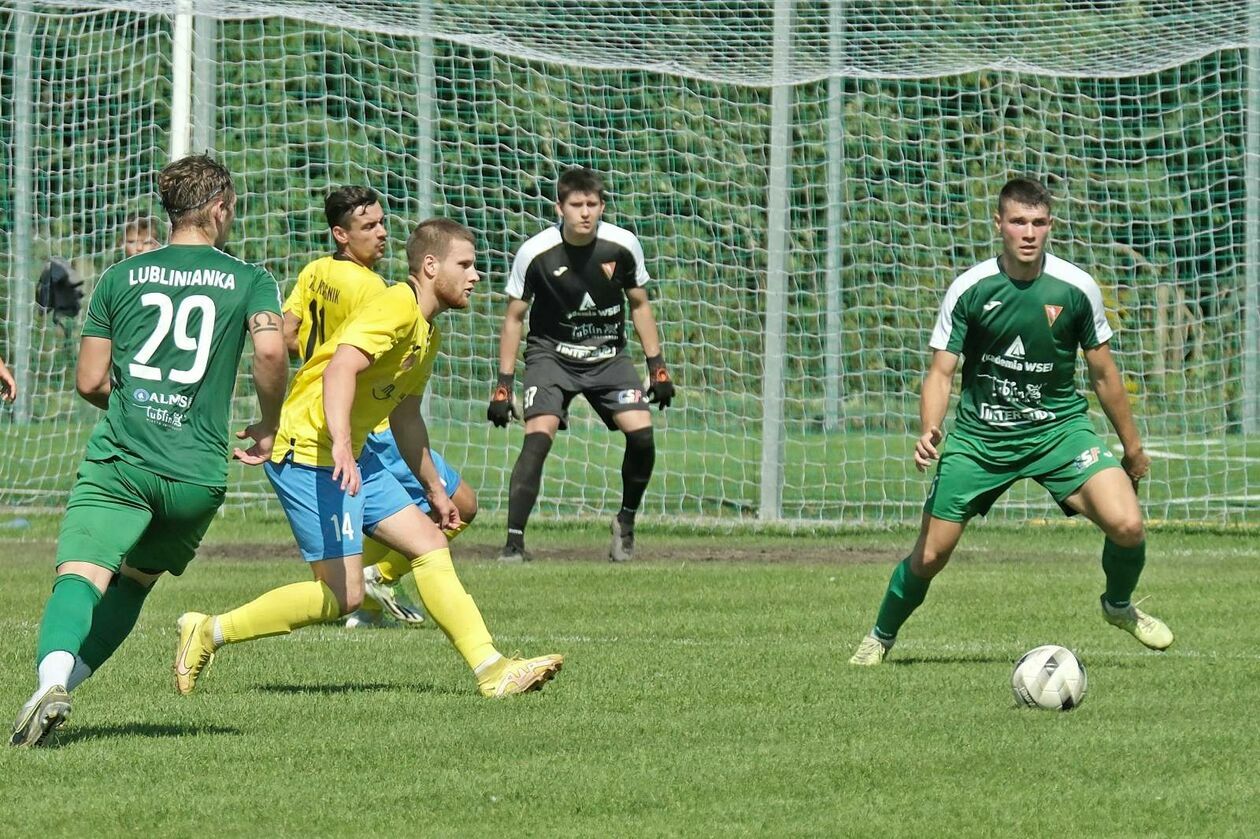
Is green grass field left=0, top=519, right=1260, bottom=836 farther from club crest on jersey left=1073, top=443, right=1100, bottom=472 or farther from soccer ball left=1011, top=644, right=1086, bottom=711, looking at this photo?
club crest on jersey left=1073, top=443, right=1100, bottom=472

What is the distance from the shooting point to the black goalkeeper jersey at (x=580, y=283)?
40.6 feet

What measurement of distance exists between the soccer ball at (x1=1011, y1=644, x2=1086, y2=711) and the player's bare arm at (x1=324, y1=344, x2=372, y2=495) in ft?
8.08

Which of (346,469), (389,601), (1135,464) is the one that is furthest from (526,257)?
(346,469)

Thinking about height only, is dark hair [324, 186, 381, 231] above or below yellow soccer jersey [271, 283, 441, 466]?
above

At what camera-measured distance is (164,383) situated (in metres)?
6.30

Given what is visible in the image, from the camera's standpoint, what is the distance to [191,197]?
6.40 metres

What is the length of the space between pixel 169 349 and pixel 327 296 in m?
2.60

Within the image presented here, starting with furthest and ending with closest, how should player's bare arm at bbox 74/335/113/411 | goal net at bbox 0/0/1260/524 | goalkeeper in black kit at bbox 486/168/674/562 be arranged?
1. goal net at bbox 0/0/1260/524
2. goalkeeper in black kit at bbox 486/168/674/562
3. player's bare arm at bbox 74/335/113/411

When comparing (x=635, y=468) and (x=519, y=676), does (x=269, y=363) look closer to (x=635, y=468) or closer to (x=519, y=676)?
(x=519, y=676)

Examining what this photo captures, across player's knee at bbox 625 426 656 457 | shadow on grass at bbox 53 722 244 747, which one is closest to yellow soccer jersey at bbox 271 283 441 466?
A: shadow on grass at bbox 53 722 244 747

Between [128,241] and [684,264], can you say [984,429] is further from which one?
[684,264]

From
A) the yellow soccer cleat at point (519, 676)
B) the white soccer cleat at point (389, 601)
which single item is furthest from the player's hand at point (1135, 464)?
the white soccer cleat at point (389, 601)

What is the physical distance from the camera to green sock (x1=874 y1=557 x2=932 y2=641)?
835cm

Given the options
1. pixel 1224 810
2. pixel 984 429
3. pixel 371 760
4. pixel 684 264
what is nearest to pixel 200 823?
pixel 371 760
